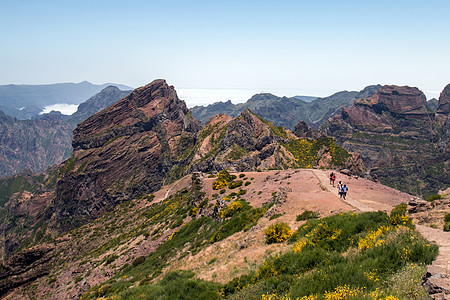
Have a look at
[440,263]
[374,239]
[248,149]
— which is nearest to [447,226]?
[374,239]

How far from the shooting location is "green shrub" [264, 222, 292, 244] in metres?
17.9

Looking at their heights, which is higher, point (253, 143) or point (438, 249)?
point (438, 249)

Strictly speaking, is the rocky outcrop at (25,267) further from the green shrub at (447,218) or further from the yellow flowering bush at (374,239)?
the green shrub at (447,218)

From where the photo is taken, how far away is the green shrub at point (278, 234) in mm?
17938

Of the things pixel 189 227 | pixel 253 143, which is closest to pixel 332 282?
pixel 189 227

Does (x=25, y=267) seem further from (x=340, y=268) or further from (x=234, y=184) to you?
(x=340, y=268)

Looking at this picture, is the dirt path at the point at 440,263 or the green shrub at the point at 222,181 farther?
the green shrub at the point at 222,181

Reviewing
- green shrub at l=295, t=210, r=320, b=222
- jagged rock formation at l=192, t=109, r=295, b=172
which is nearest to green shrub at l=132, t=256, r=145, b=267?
green shrub at l=295, t=210, r=320, b=222

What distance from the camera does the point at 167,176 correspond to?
189m

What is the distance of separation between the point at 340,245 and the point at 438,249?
182 inches

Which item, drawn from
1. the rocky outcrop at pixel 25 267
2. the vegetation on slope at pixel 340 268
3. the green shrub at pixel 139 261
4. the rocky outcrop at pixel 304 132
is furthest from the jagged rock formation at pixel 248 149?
the vegetation on slope at pixel 340 268

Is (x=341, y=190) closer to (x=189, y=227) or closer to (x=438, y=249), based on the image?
(x=438, y=249)

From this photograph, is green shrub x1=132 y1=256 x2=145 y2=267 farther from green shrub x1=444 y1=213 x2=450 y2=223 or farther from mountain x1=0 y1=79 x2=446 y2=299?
green shrub x1=444 y1=213 x2=450 y2=223

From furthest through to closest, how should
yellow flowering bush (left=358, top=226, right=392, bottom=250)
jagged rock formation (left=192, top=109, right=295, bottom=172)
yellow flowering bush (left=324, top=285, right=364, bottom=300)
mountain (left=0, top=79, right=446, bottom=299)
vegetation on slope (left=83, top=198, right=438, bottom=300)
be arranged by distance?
jagged rock formation (left=192, top=109, right=295, bottom=172)
yellow flowering bush (left=358, top=226, right=392, bottom=250)
mountain (left=0, top=79, right=446, bottom=299)
vegetation on slope (left=83, top=198, right=438, bottom=300)
yellow flowering bush (left=324, top=285, right=364, bottom=300)
